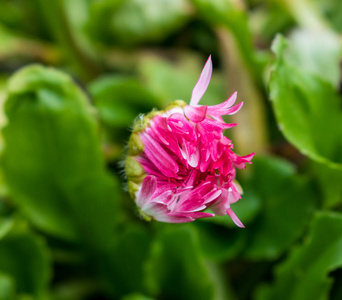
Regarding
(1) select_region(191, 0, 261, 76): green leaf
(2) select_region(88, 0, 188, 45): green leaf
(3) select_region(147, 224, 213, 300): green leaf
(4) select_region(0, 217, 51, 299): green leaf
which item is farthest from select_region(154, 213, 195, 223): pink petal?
(2) select_region(88, 0, 188, 45): green leaf

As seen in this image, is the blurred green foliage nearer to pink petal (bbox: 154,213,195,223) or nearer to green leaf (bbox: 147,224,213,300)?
green leaf (bbox: 147,224,213,300)

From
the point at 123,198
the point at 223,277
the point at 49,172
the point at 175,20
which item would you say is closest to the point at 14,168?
the point at 49,172

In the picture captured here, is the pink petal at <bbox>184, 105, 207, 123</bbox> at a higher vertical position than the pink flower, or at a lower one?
higher

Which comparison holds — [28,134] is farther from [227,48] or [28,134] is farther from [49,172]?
[227,48]

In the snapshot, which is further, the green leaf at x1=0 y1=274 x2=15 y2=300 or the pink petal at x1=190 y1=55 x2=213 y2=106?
the green leaf at x1=0 y1=274 x2=15 y2=300

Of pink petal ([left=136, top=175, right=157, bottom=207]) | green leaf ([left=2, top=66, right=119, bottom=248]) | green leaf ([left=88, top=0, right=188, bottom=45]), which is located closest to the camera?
pink petal ([left=136, top=175, right=157, bottom=207])

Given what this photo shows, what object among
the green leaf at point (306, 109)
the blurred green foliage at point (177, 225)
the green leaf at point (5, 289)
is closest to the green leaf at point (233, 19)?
the blurred green foliage at point (177, 225)
